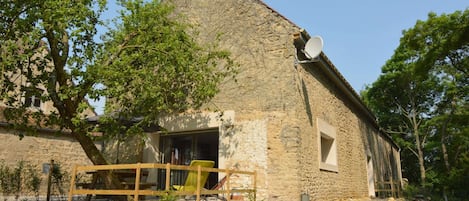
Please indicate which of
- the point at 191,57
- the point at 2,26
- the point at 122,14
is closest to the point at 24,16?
the point at 2,26

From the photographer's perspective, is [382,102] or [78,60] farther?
[382,102]

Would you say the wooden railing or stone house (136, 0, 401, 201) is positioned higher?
stone house (136, 0, 401, 201)

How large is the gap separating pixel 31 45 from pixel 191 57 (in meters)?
A: 3.11

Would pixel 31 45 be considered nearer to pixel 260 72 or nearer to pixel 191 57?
pixel 191 57

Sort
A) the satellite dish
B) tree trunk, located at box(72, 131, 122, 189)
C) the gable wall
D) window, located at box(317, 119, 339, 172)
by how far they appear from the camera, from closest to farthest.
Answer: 1. tree trunk, located at box(72, 131, 122, 189)
2. the gable wall
3. the satellite dish
4. window, located at box(317, 119, 339, 172)

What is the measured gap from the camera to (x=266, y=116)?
8.26 metres

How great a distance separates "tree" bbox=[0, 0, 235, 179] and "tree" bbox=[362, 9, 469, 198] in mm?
9959

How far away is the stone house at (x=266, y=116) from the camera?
7957mm

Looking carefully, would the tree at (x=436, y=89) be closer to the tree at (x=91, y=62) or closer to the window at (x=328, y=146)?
the window at (x=328, y=146)

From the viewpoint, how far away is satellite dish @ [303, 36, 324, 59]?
8.10 m

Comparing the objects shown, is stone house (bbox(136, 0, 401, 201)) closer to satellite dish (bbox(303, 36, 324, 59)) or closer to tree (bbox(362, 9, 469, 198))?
satellite dish (bbox(303, 36, 324, 59))

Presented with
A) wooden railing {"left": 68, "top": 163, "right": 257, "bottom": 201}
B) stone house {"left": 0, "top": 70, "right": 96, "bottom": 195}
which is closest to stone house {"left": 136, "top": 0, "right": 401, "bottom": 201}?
wooden railing {"left": 68, "top": 163, "right": 257, "bottom": 201}

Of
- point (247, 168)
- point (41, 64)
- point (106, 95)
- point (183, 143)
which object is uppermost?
point (41, 64)

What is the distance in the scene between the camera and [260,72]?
28.2 ft
